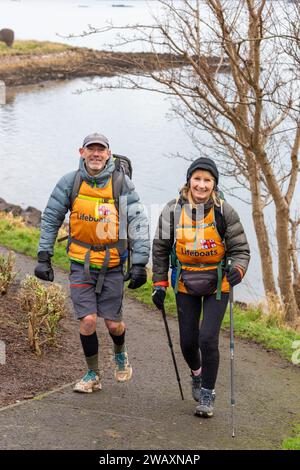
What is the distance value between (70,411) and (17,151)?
107ft

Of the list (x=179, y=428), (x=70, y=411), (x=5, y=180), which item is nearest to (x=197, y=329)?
(x=179, y=428)

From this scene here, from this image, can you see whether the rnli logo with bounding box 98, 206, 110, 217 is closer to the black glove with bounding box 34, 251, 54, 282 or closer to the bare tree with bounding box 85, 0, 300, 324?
the black glove with bounding box 34, 251, 54, 282

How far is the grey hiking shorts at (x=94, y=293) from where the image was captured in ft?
19.9

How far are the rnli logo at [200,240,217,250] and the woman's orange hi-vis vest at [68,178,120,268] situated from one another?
2.26 feet

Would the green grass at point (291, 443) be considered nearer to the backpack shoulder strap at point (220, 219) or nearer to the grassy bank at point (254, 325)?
the grassy bank at point (254, 325)

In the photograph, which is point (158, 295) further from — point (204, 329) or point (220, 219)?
point (220, 219)

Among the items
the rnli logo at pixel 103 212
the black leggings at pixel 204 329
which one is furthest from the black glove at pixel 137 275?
the rnli logo at pixel 103 212

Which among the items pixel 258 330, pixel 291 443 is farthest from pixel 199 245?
pixel 258 330

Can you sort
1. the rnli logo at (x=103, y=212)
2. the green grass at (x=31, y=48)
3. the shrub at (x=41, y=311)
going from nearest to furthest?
the rnli logo at (x=103, y=212) → the shrub at (x=41, y=311) → the green grass at (x=31, y=48)

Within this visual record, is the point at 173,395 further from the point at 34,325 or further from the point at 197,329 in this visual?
the point at 34,325

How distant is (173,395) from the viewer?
6.54 metres

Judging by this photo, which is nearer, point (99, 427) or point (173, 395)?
point (99, 427)

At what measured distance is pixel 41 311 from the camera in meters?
7.38

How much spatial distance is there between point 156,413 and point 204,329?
30.9 inches
